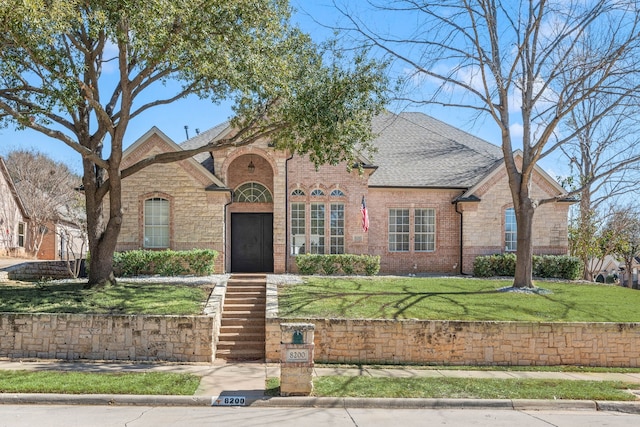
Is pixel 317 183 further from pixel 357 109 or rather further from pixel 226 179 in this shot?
pixel 357 109

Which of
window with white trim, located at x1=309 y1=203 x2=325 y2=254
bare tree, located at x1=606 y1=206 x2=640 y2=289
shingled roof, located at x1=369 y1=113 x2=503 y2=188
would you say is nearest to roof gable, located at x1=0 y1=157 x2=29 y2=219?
window with white trim, located at x1=309 y1=203 x2=325 y2=254

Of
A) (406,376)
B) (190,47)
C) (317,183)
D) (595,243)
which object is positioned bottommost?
(406,376)

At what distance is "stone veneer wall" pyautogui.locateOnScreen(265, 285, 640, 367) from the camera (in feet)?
44.0

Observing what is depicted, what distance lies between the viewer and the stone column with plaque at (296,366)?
995 cm

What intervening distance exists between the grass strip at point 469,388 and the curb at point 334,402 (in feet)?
0.83

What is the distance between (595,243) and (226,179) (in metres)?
20.5

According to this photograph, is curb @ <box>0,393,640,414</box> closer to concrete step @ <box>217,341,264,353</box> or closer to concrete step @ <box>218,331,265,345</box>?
concrete step @ <box>217,341,264,353</box>

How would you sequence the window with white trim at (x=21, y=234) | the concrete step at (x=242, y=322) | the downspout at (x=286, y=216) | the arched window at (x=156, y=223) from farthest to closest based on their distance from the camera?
1. the window with white trim at (x=21, y=234)
2. the downspout at (x=286, y=216)
3. the arched window at (x=156, y=223)
4. the concrete step at (x=242, y=322)

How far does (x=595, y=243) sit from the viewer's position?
97.3 feet

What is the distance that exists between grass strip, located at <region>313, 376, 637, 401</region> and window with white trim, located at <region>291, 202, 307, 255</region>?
37.1ft

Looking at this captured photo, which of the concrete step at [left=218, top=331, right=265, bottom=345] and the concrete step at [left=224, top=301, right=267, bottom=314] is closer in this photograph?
the concrete step at [left=218, top=331, right=265, bottom=345]

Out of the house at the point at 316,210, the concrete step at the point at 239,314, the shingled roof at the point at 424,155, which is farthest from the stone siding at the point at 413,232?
the concrete step at the point at 239,314

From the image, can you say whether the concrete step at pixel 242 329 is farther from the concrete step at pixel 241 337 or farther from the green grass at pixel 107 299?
the green grass at pixel 107 299

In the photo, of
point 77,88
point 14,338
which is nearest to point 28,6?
point 77,88
